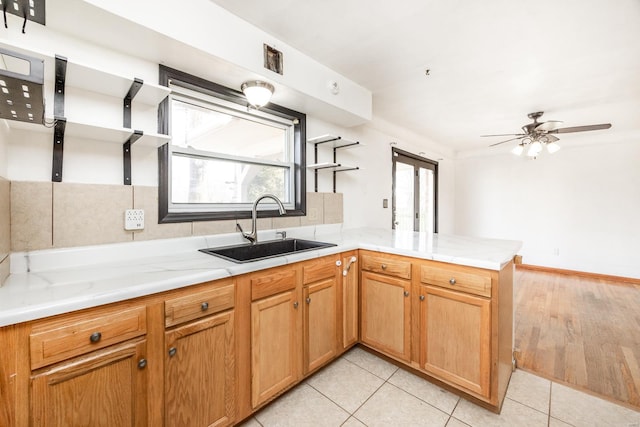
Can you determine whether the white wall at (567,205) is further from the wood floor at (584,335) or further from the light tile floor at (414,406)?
the light tile floor at (414,406)

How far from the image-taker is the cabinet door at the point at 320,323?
1.70 metres

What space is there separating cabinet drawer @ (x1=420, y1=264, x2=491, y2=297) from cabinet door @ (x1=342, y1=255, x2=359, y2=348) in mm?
499

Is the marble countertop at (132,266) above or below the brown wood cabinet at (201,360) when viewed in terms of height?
above

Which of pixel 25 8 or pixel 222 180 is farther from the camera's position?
pixel 222 180

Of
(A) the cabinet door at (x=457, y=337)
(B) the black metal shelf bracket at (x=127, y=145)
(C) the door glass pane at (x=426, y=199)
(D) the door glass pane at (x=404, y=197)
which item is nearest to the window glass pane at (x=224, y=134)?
(B) the black metal shelf bracket at (x=127, y=145)

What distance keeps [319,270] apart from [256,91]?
1266 mm

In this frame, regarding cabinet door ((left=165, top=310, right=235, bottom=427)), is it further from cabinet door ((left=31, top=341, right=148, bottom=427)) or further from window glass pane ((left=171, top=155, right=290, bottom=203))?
window glass pane ((left=171, top=155, right=290, bottom=203))

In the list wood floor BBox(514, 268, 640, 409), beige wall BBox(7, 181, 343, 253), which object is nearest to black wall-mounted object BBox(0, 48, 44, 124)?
beige wall BBox(7, 181, 343, 253)

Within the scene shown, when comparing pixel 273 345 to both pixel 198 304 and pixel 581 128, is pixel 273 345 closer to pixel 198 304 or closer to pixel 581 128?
pixel 198 304

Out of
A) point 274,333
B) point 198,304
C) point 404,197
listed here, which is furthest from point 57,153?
point 404,197

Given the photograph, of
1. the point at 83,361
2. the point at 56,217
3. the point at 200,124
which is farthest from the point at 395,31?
the point at 83,361

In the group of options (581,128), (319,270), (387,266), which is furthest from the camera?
(581,128)

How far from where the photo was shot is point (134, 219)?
1.50 m

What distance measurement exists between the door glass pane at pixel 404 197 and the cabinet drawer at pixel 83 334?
339cm
